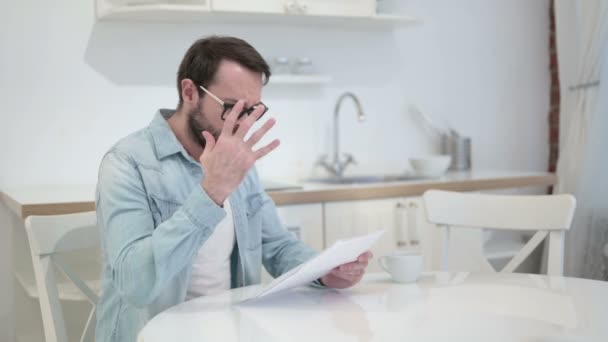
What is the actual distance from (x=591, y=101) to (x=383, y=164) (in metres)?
0.98

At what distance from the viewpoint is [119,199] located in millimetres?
1596

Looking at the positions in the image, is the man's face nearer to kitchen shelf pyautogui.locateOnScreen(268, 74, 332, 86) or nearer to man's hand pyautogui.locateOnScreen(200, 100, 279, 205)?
man's hand pyautogui.locateOnScreen(200, 100, 279, 205)

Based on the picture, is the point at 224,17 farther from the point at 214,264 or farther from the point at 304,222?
the point at 214,264

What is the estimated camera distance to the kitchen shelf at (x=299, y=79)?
3.32m

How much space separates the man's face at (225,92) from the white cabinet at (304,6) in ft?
4.36

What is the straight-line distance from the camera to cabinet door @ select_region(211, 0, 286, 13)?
3.01 m

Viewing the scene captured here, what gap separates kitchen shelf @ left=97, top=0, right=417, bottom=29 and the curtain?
2.30ft

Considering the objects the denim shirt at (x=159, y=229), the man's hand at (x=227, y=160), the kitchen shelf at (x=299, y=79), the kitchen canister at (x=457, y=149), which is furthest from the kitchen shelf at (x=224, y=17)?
the man's hand at (x=227, y=160)

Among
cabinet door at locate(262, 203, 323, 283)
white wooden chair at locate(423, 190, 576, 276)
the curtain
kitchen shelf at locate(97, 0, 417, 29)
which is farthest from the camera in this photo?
the curtain

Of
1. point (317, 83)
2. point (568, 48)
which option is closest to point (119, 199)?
point (317, 83)

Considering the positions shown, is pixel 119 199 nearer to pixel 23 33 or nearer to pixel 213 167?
pixel 213 167

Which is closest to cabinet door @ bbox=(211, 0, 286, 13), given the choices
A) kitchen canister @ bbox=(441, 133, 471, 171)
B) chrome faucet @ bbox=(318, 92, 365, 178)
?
chrome faucet @ bbox=(318, 92, 365, 178)

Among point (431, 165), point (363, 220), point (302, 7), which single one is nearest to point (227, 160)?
point (363, 220)

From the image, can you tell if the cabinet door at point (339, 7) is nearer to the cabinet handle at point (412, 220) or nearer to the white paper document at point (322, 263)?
the cabinet handle at point (412, 220)
